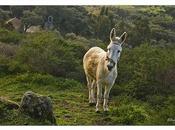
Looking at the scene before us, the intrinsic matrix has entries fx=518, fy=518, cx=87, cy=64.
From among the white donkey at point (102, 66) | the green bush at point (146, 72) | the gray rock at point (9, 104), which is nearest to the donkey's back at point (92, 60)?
the white donkey at point (102, 66)

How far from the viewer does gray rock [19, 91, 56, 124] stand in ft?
27.1

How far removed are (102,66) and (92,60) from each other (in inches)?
19.7

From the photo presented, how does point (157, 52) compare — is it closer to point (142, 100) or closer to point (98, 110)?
point (142, 100)

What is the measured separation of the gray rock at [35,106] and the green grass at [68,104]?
100 millimetres

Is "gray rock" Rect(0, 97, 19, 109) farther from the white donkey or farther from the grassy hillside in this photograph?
the white donkey

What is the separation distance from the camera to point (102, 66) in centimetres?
873

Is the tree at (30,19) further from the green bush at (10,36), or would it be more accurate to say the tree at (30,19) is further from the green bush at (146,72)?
the green bush at (146,72)

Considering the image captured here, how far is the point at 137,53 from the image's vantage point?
9.50 m

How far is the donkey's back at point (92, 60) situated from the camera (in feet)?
29.6

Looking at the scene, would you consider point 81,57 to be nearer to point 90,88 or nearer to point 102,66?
point 90,88

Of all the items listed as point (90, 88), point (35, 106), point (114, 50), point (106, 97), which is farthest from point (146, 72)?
point (35, 106)
